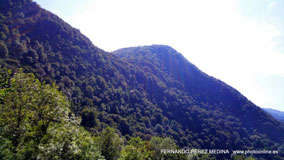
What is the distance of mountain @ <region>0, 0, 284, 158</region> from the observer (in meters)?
72.1

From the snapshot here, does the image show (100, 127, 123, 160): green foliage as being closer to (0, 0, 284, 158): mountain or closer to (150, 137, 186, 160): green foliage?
(150, 137, 186, 160): green foliage

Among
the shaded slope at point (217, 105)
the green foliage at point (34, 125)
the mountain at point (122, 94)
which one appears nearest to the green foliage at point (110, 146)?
the green foliage at point (34, 125)

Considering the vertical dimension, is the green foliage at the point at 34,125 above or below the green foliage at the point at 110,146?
above

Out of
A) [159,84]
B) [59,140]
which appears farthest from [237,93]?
[59,140]

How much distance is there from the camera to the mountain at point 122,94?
72.1m

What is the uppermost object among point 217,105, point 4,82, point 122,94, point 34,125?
point 4,82

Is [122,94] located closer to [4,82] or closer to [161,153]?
[161,153]

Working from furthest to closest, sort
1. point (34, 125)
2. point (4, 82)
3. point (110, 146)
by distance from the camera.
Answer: point (110, 146), point (4, 82), point (34, 125)

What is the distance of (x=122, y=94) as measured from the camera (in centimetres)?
10400

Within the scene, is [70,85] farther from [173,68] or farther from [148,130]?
[173,68]

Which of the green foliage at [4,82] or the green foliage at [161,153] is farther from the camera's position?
the green foliage at [161,153]

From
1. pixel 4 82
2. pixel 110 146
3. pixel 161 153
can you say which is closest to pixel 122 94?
pixel 161 153

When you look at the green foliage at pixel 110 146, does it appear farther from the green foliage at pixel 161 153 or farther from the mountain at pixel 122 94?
the mountain at pixel 122 94

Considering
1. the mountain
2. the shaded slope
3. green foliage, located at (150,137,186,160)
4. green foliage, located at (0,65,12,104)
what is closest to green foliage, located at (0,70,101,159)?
green foliage, located at (0,65,12,104)
